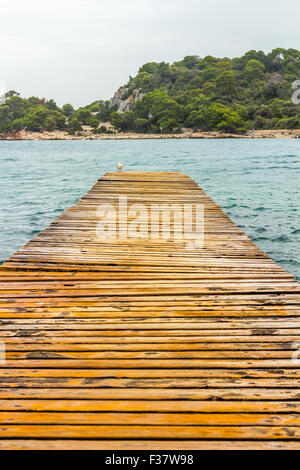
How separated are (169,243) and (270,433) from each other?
3360 millimetres

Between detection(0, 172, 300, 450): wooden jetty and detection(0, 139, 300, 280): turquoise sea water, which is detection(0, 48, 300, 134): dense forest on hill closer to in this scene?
detection(0, 139, 300, 280): turquoise sea water

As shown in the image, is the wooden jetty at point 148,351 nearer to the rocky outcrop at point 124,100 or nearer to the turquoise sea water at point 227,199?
the turquoise sea water at point 227,199

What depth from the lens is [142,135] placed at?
3317 inches

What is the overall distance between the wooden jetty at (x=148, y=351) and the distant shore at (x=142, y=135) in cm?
6841

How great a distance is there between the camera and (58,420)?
202cm

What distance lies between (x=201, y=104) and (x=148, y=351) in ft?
284

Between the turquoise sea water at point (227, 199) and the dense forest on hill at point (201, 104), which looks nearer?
the turquoise sea water at point (227, 199)

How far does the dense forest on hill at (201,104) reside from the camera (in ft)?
247

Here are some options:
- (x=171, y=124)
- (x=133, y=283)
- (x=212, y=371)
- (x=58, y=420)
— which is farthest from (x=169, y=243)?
(x=171, y=124)

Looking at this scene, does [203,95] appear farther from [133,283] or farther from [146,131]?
[133,283]

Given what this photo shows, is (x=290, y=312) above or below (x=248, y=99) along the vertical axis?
below

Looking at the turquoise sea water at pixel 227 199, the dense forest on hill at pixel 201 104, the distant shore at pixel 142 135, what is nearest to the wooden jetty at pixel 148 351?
the turquoise sea water at pixel 227 199

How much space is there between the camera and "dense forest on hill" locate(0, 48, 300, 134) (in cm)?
7538

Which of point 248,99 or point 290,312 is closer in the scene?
point 290,312
